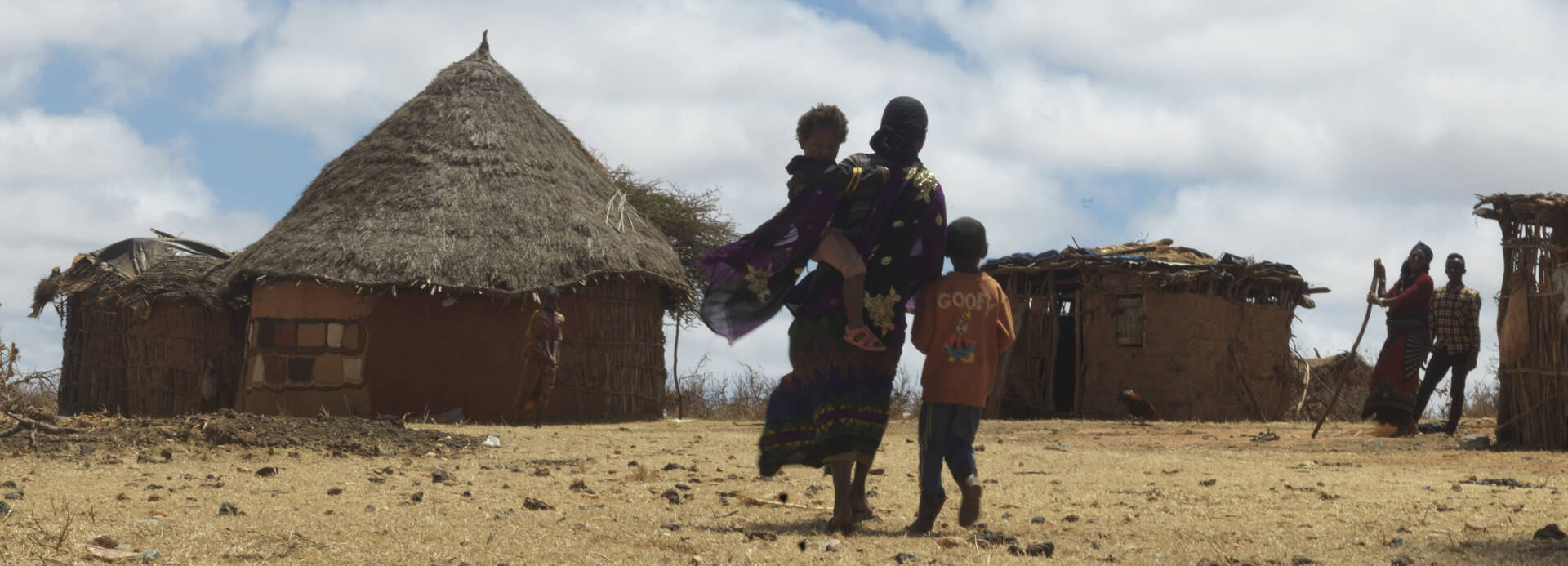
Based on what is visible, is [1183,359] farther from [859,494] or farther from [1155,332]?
[859,494]

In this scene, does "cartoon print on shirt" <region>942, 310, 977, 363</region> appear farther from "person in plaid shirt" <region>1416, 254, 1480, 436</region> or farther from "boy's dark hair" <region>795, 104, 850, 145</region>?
"person in plaid shirt" <region>1416, 254, 1480, 436</region>

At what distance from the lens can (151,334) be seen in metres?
15.0

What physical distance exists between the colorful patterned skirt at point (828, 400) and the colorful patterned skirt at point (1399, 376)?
6930 mm

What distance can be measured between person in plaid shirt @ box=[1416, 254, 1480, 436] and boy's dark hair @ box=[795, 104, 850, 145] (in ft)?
23.0

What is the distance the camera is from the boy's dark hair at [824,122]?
13.7 feet

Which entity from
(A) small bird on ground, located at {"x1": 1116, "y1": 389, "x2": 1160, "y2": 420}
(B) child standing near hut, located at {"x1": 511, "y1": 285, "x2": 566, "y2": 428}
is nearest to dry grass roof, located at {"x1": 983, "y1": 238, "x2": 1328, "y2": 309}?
(A) small bird on ground, located at {"x1": 1116, "y1": 389, "x2": 1160, "y2": 420}

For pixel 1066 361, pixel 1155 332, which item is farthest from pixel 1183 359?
pixel 1066 361

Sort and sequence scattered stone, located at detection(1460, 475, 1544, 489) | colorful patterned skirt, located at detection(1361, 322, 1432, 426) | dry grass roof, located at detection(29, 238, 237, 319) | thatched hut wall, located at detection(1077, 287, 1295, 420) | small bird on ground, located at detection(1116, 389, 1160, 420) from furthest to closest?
dry grass roof, located at detection(29, 238, 237, 319) → thatched hut wall, located at detection(1077, 287, 1295, 420) → small bird on ground, located at detection(1116, 389, 1160, 420) → colorful patterned skirt, located at detection(1361, 322, 1432, 426) → scattered stone, located at detection(1460, 475, 1544, 489)

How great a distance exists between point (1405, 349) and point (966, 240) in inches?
268

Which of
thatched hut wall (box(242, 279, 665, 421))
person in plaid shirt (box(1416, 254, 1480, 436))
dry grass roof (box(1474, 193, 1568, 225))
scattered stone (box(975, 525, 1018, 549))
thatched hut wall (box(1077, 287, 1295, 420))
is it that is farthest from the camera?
thatched hut wall (box(1077, 287, 1295, 420))

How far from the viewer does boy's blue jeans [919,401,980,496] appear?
411cm

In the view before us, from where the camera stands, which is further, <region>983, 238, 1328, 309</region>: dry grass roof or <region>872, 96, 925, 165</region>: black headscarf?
<region>983, 238, 1328, 309</region>: dry grass roof

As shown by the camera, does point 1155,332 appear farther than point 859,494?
Yes

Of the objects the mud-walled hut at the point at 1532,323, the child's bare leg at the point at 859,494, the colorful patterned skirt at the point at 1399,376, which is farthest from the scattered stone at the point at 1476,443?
the child's bare leg at the point at 859,494
